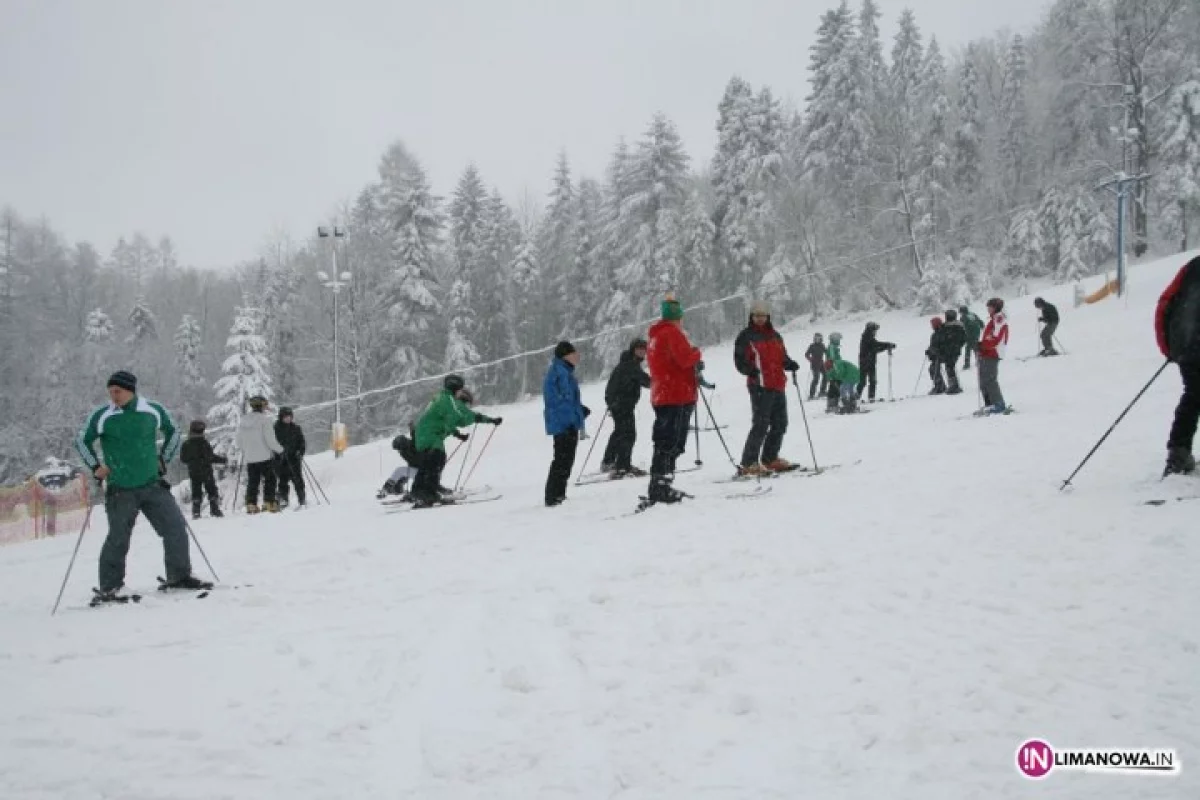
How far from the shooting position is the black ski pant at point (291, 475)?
45.3ft

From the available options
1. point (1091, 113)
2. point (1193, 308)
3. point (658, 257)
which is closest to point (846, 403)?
point (1193, 308)

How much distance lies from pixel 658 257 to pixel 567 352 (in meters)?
32.4

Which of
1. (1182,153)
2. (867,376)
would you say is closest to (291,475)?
(867,376)

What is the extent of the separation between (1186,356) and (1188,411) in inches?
17.5

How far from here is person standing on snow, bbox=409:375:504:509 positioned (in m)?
10.5

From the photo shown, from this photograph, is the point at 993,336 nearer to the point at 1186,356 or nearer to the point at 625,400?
the point at 625,400

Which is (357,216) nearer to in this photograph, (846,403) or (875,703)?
(846,403)

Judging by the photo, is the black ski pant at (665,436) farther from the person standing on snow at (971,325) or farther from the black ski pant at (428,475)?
the person standing on snow at (971,325)

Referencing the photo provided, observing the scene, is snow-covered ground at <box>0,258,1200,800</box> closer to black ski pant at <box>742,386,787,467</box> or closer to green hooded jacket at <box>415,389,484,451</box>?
black ski pant at <box>742,386,787,467</box>

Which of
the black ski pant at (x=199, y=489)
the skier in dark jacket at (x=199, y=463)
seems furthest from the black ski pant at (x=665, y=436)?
the black ski pant at (x=199, y=489)

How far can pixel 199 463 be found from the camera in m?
13.6

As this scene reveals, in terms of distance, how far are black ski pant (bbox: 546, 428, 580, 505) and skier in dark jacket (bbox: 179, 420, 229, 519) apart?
789cm

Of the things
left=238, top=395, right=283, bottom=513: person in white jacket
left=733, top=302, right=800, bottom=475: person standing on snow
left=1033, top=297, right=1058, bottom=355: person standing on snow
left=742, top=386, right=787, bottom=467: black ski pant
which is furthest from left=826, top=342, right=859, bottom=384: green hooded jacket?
left=238, top=395, right=283, bottom=513: person in white jacket

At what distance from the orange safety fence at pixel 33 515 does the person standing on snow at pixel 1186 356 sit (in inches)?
759
